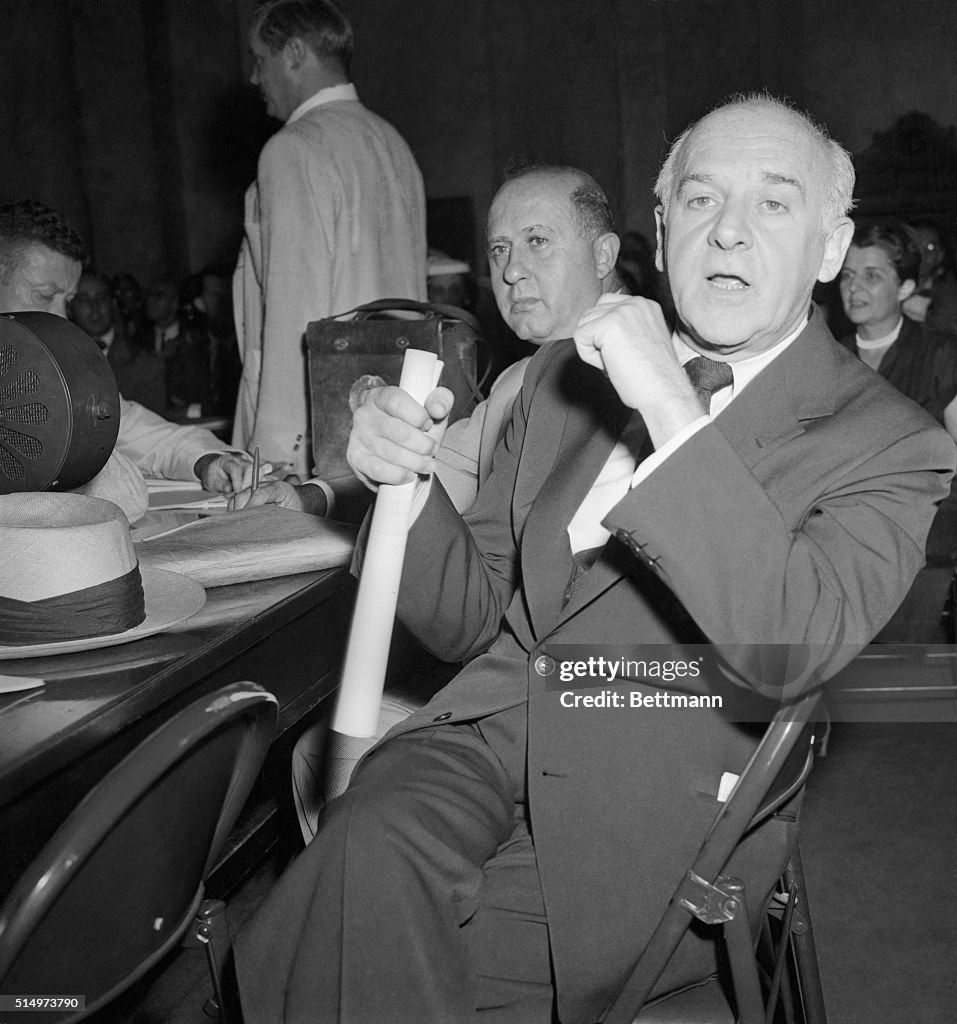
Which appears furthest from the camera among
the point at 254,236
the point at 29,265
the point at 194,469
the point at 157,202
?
the point at 157,202

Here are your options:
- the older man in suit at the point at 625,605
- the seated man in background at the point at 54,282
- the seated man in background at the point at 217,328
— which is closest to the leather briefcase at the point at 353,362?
the seated man in background at the point at 54,282

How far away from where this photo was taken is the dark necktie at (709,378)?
1.57 m

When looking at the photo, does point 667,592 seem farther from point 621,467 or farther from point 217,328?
point 217,328

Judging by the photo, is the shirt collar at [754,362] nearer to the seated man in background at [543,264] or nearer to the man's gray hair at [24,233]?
the seated man in background at [543,264]

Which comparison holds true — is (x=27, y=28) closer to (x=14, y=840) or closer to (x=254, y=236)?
(x=254, y=236)

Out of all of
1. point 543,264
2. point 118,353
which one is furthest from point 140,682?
point 118,353

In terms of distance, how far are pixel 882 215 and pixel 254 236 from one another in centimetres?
562

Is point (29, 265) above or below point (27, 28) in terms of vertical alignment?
below

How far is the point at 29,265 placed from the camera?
8.69 ft

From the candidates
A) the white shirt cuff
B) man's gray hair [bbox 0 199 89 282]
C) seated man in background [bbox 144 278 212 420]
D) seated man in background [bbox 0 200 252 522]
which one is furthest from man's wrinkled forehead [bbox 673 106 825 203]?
seated man in background [bbox 144 278 212 420]

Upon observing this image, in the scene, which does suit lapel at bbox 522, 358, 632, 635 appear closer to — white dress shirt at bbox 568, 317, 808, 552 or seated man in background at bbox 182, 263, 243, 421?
white dress shirt at bbox 568, 317, 808, 552

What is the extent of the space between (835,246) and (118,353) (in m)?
6.85

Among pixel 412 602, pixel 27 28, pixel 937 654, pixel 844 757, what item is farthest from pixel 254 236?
pixel 27 28

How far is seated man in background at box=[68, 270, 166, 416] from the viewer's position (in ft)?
23.2
